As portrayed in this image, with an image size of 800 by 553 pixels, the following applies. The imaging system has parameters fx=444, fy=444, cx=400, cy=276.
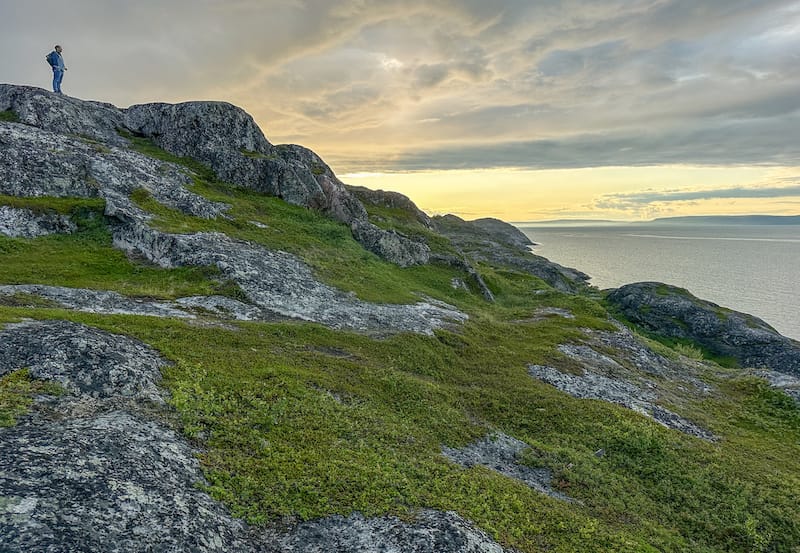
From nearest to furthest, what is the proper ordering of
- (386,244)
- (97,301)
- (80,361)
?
(80,361) < (97,301) < (386,244)

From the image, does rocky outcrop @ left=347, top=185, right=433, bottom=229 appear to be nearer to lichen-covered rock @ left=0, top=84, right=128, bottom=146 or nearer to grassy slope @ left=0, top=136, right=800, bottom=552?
lichen-covered rock @ left=0, top=84, right=128, bottom=146

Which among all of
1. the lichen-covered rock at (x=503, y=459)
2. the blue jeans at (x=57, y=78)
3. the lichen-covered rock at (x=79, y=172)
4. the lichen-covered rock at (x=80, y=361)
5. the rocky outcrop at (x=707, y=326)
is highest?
the blue jeans at (x=57, y=78)

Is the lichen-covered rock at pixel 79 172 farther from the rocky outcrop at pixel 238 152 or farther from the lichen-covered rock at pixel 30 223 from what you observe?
the rocky outcrop at pixel 238 152

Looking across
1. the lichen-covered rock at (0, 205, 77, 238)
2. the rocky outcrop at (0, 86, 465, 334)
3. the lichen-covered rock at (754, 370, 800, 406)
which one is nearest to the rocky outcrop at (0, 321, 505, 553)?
the rocky outcrop at (0, 86, 465, 334)

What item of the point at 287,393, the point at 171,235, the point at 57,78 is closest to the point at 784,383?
the point at 287,393

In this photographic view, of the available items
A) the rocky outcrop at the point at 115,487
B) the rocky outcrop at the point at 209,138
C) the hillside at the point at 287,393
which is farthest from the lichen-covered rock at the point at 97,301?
the rocky outcrop at the point at 209,138

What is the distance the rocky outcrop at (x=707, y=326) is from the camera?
6378 cm

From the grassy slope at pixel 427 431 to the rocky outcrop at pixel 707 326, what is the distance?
32320 mm

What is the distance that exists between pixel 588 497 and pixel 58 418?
18856 mm

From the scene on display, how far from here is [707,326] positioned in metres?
73.6

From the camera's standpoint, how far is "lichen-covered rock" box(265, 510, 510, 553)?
11000 mm

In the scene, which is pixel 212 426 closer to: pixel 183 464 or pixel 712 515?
pixel 183 464

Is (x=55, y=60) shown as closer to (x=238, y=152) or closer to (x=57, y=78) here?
(x=57, y=78)

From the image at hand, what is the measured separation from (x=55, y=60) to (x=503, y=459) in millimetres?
60246
